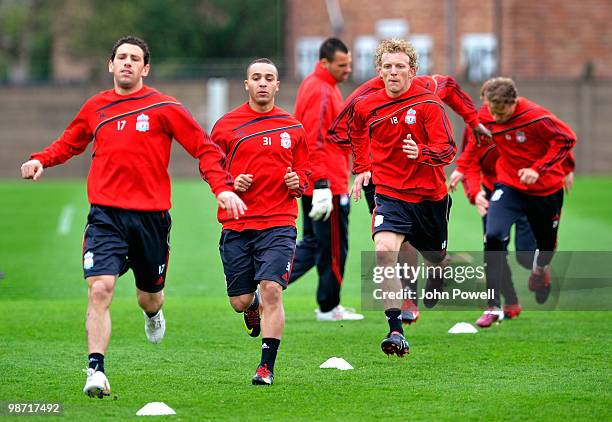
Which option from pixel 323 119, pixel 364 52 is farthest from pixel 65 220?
pixel 364 52

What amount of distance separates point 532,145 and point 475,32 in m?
34.6

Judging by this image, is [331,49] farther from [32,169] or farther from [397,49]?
[32,169]

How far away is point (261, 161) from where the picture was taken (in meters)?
8.56

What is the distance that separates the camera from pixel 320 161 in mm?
10859

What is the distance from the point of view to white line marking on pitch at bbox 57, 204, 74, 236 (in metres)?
22.6

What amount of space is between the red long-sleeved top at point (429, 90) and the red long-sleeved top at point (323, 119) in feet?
2.89

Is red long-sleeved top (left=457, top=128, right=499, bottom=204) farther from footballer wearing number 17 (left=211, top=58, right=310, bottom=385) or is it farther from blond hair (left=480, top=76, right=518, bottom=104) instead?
footballer wearing number 17 (left=211, top=58, right=310, bottom=385)

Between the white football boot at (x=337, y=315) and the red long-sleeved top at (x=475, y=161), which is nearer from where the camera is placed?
the red long-sleeved top at (x=475, y=161)

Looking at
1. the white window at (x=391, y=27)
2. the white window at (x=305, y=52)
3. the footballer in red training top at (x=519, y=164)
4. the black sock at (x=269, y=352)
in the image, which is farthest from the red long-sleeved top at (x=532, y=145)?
the white window at (x=305, y=52)

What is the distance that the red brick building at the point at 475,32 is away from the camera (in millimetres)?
42969

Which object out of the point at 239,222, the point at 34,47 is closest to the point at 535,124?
the point at 239,222

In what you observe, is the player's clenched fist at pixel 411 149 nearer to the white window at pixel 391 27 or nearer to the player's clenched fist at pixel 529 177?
the player's clenched fist at pixel 529 177

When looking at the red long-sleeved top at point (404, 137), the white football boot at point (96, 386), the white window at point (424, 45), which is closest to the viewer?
the white football boot at point (96, 386)

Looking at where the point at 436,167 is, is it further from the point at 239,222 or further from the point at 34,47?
the point at 34,47
